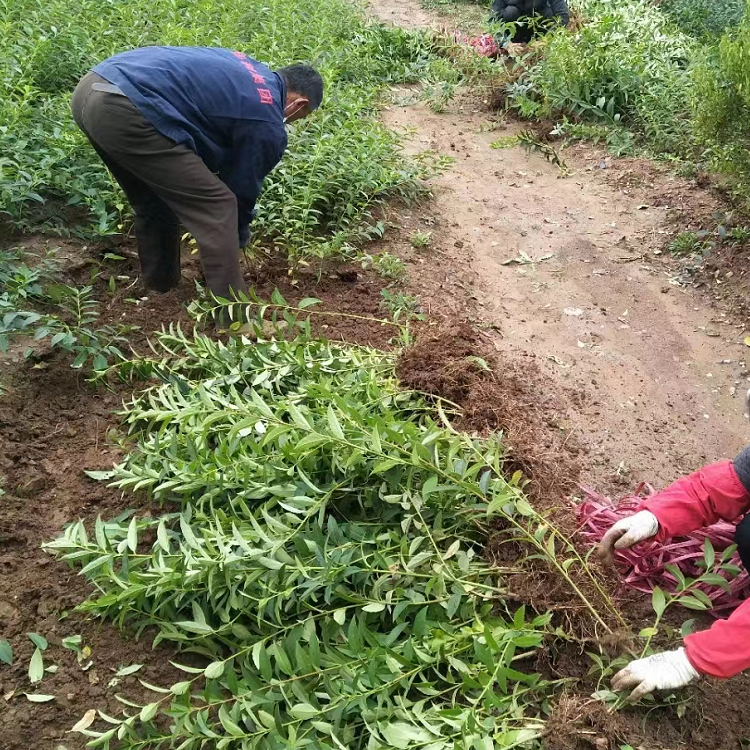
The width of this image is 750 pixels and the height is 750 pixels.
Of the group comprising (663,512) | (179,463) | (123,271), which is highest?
(663,512)

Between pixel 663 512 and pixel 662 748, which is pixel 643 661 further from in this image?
pixel 663 512

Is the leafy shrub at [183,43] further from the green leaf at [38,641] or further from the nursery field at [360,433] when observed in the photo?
the green leaf at [38,641]

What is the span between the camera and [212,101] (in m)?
3.12

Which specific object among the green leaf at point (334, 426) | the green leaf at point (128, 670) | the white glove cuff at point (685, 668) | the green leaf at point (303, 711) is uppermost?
the green leaf at point (334, 426)

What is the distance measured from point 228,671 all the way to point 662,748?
4.16 feet

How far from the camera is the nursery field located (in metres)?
1.96

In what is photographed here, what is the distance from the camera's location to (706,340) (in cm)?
396

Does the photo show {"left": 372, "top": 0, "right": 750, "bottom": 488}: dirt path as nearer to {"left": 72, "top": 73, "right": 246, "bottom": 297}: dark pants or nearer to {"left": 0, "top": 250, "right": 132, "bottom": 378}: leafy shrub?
{"left": 72, "top": 73, "right": 246, "bottom": 297}: dark pants

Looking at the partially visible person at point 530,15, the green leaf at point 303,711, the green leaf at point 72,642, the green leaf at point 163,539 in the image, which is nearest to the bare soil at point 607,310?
the green leaf at point 303,711

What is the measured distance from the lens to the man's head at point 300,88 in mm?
3375

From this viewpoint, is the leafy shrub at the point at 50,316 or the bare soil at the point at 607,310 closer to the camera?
the bare soil at the point at 607,310

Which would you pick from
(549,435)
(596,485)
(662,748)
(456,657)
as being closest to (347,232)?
(549,435)

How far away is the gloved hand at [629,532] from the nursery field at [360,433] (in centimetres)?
8

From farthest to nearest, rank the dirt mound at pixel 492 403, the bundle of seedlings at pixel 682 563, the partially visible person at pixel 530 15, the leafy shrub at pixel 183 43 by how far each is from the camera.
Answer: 1. the partially visible person at pixel 530 15
2. the leafy shrub at pixel 183 43
3. the dirt mound at pixel 492 403
4. the bundle of seedlings at pixel 682 563
